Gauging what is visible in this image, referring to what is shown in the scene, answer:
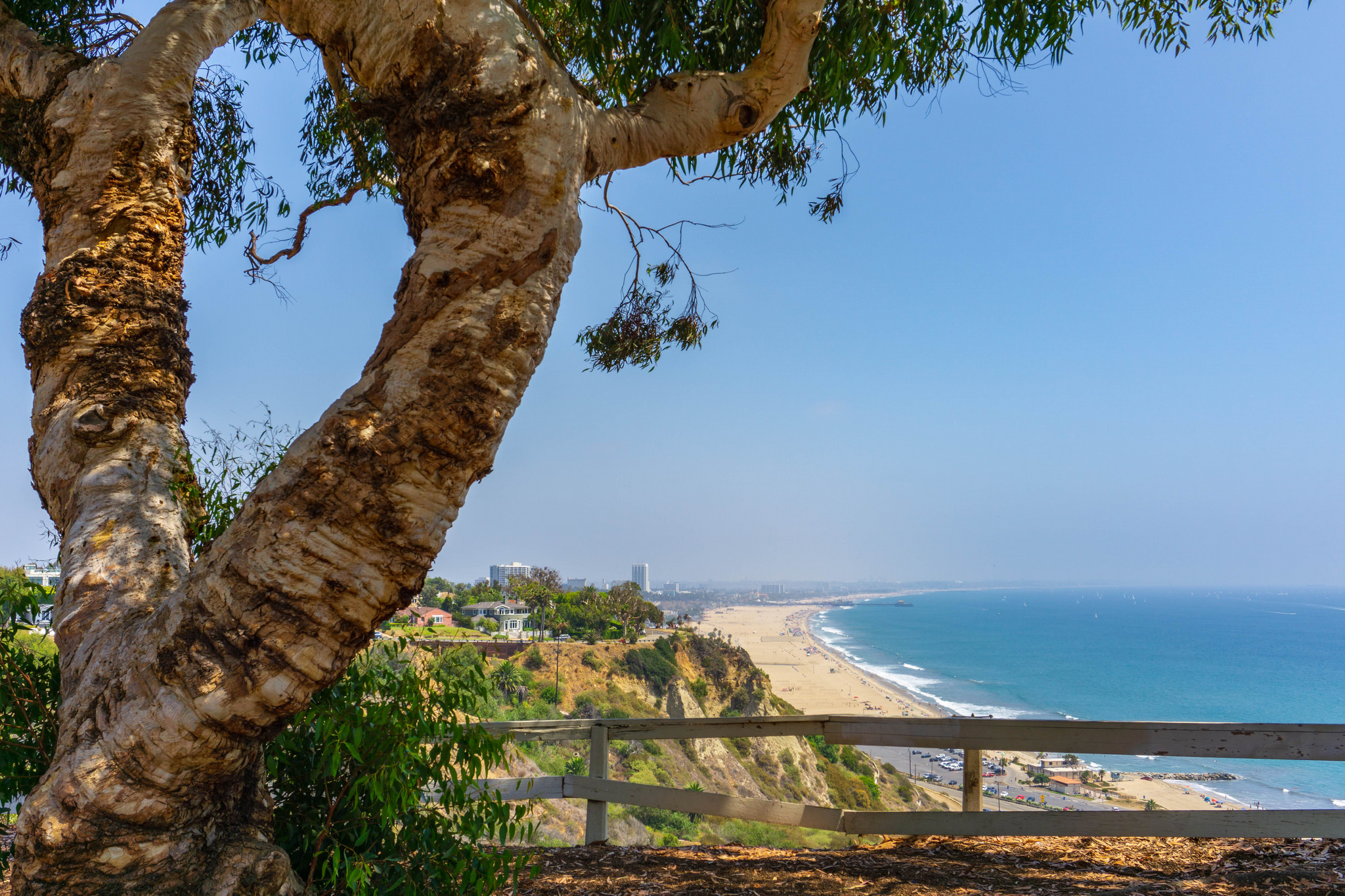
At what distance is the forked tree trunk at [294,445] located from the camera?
1.58m

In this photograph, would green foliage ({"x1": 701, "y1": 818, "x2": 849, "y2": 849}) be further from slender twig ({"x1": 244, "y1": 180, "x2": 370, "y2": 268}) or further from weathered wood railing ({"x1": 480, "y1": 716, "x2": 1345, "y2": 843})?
slender twig ({"x1": 244, "y1": 180, "x2": 370, "y2": 268})

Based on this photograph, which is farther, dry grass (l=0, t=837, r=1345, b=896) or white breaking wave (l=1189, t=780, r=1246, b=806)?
white breaking wave (l=1189, t=780, r=1246, b=806)

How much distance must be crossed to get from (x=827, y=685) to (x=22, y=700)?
191 feet

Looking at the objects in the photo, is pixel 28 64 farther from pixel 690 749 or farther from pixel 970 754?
pixel 690 749

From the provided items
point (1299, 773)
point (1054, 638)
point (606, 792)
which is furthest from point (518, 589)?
point (1054, 638)

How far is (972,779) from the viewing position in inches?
129

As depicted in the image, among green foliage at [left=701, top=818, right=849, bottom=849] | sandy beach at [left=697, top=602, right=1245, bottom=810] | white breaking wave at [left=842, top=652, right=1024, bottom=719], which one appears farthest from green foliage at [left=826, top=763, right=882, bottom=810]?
green foliage at [left=701, top=818, right=849, bottom=849]

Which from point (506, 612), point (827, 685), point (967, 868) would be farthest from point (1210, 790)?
point (967, 868)

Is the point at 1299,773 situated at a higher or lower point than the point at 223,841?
lower

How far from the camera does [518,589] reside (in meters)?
34.4

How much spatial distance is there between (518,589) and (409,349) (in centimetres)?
3403

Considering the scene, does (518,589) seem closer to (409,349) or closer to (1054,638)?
(409,349)

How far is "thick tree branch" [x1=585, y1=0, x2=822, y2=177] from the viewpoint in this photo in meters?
2.54

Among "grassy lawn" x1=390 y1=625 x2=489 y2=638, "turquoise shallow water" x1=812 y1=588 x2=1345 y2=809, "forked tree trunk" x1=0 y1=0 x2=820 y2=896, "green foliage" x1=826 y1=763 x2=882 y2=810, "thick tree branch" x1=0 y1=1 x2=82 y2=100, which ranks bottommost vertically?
"turquoise shallow water" x1=812 y1=588 x2=1345 y2=809
